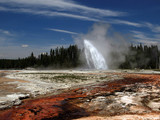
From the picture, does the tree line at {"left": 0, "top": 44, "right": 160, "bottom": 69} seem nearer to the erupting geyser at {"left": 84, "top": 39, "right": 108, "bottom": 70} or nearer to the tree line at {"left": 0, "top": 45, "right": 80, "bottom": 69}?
the tree line at {"left": 0, "top": 45, "right": 80, "bottom": 69}

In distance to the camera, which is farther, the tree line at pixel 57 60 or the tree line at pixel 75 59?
the tree line at pixel 57 60

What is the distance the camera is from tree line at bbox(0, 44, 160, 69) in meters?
80.4

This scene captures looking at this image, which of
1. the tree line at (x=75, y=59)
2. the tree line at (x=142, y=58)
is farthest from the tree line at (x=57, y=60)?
the tree line at (x=142, y=58)

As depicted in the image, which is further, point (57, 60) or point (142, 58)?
point (57, 60)

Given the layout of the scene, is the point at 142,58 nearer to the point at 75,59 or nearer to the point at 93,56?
the point at 93,56

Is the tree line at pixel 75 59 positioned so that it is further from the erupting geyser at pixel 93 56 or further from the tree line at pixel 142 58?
the erupting geyser at pixel 93 56

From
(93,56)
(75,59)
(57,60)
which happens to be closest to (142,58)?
(93,56)

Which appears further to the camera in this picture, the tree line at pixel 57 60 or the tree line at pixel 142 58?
the tree line at pixel 57 60

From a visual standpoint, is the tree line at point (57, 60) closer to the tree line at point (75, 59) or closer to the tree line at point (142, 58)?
the tree line at point (75, 59)

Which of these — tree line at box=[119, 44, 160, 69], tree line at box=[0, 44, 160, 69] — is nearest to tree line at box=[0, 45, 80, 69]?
tree line at box=[0, 44, 160, 69]

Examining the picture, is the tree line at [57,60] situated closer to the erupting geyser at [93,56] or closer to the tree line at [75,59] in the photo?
the tree line at [75,59]

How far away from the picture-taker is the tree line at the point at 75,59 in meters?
80.4

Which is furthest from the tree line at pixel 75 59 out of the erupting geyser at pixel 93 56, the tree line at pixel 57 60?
the erupting geyser at pixel 93 56

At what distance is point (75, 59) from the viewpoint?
9794 cm
